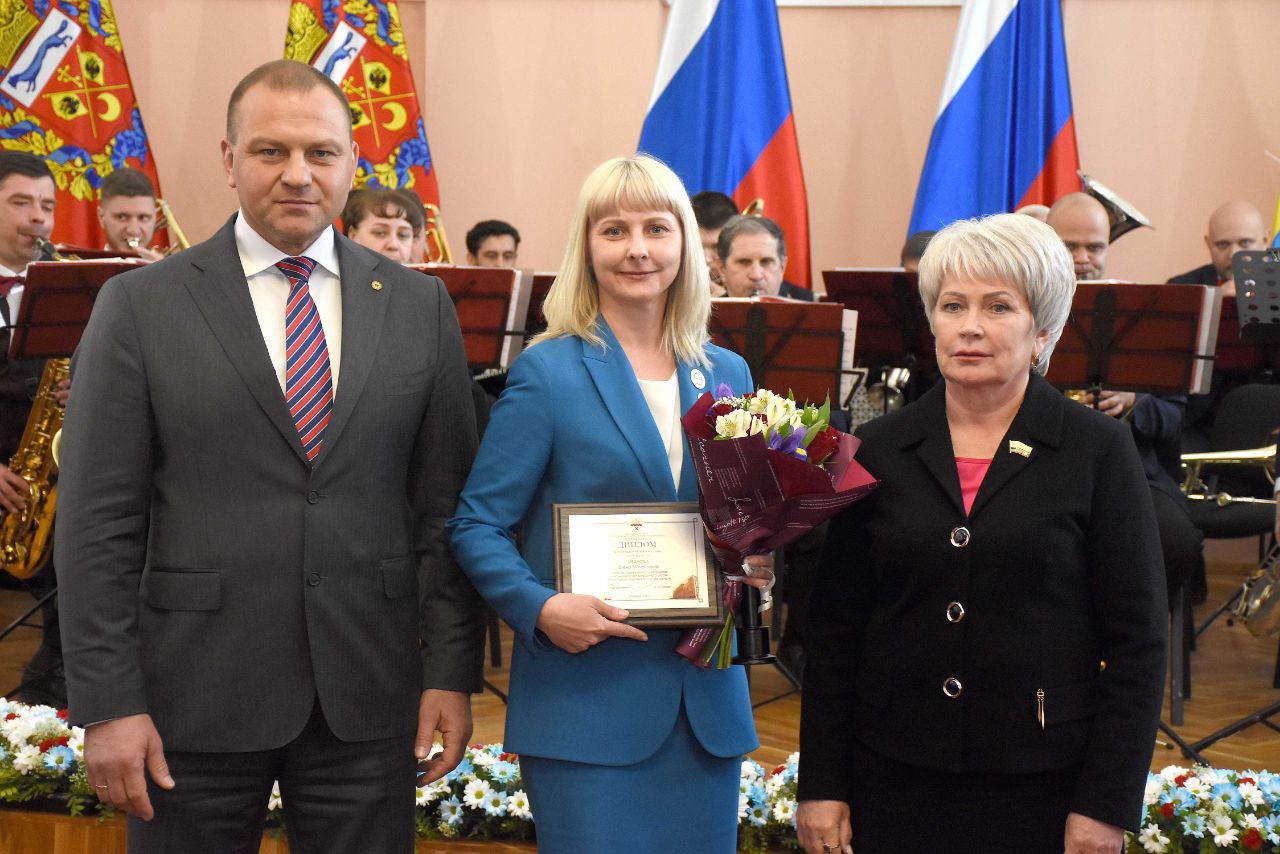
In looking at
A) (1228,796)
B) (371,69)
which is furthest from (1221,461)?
(371,69)

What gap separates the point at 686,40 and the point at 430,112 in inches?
63.7

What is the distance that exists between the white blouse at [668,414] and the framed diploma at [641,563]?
14 cm

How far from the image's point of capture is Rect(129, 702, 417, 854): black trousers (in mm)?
2035

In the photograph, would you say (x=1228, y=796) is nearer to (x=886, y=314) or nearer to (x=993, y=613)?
(x=993, y=613)

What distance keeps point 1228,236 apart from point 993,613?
17.5 ft

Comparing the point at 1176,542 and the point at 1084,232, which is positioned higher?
the point at 1084,232

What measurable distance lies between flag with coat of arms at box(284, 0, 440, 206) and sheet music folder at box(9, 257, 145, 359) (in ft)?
11.1

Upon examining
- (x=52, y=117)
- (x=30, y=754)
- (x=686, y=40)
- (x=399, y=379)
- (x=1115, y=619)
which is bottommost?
(x=30, y=754)

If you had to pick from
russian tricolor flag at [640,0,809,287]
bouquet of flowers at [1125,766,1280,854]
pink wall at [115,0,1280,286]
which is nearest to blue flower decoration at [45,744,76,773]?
bouquet of flowers at [1125,766,1280,854]

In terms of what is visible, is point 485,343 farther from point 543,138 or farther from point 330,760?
point 543,138

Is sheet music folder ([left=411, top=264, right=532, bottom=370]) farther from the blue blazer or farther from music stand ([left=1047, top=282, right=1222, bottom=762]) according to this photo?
the blue blazer

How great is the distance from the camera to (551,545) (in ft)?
7.20

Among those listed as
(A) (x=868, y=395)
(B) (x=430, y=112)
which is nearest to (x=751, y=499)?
(A) (x=868, y=395)

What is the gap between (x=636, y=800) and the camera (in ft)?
6.98
